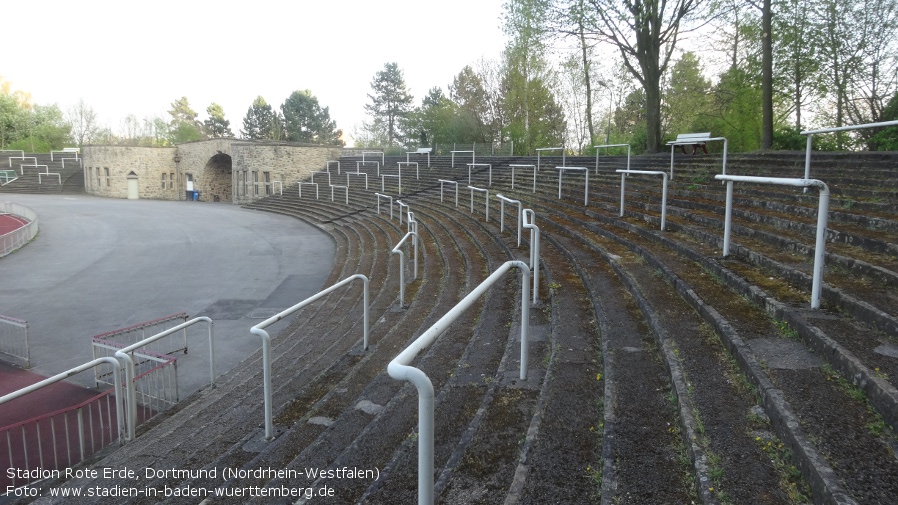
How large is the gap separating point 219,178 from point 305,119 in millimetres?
27860

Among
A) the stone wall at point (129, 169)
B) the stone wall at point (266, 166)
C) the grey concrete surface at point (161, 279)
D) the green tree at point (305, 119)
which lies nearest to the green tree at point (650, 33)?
the grey concrete surface at point (161, 279)

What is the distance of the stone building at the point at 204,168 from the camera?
35.1 meters

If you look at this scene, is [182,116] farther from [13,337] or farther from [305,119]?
[13,337]

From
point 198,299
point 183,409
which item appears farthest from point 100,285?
point 183,409

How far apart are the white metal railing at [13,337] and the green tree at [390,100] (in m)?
61.2

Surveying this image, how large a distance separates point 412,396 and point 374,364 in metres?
1.32

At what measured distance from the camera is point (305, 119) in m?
66.9

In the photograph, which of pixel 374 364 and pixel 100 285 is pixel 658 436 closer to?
pixel 374 364

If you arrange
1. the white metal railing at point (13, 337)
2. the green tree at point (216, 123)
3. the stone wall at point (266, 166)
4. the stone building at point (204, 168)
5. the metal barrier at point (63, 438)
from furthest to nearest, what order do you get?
the green tree at point (216, 123) → the stone building at point (204, 168) → the stone wall at point (266, 166) → the white metal railing at point (13, 337) → the metal barrier at point (63, 438)

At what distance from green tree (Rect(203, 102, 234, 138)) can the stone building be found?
32.1 m

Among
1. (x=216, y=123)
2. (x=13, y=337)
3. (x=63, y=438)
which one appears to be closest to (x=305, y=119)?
(x=216, y=123)

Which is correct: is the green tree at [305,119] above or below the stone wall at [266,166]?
above

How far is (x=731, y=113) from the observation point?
19078 mm

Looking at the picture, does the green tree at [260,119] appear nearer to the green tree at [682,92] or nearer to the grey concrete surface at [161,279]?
the grey concrete surface at [161,279]
